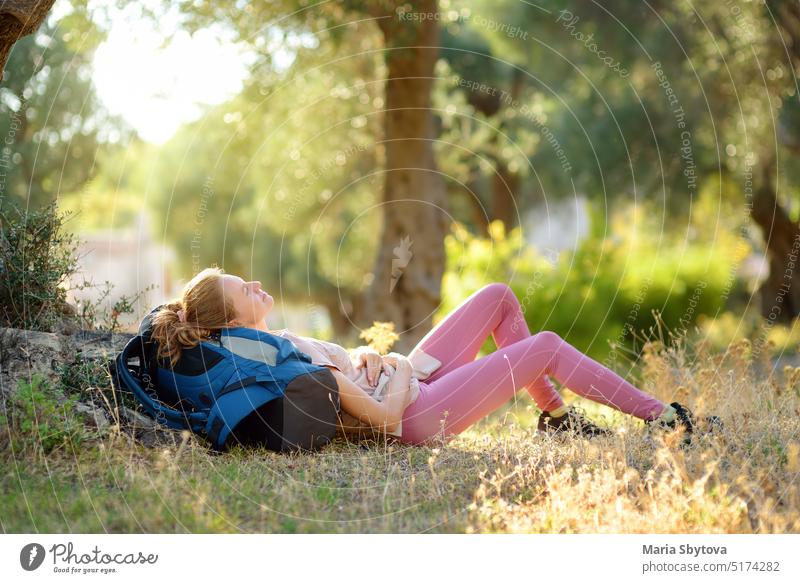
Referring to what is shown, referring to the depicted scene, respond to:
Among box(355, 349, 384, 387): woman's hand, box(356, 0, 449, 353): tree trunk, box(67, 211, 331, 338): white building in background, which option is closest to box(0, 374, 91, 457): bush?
box(355, 349, 384, 387): woman's hand

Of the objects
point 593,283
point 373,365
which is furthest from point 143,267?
point 373,365

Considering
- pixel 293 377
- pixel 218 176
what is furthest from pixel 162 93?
pixel 218 176

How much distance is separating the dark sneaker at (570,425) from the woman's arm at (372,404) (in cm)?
91

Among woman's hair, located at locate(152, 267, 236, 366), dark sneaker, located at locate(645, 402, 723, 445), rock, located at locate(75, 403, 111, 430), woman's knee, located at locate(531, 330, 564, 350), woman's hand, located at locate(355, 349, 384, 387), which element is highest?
woman's hair, located at locate(152, 267, 236, 366)

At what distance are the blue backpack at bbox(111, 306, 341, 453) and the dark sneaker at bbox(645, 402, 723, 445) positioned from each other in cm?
175

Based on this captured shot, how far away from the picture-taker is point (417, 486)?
4.22 m

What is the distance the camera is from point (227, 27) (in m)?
9.64

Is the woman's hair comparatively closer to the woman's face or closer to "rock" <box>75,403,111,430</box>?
the woman's face

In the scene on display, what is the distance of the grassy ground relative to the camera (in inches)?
148

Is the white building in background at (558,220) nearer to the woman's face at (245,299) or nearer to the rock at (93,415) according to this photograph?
the woman's face at (245,299)

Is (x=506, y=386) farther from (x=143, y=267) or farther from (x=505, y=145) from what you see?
(x=143, y=267)

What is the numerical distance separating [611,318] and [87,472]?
31.2 ft

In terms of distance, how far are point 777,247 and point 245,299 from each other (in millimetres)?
12599
